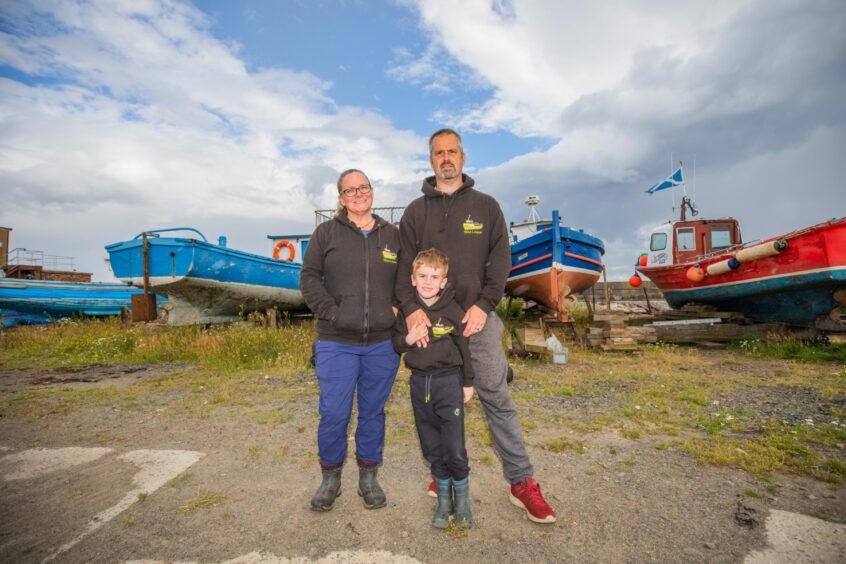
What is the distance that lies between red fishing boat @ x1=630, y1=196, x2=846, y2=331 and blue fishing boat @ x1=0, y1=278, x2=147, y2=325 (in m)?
20.1

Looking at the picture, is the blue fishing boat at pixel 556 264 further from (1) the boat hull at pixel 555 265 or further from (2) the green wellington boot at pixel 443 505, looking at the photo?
(2) the green wellington boot at pixel 443 505

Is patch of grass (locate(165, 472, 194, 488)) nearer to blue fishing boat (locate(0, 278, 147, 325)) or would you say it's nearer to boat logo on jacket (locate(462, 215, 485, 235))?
boat logo on jacket (locate(462, 215, 485, 235))

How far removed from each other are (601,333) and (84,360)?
436 inches

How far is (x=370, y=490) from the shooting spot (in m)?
2.80

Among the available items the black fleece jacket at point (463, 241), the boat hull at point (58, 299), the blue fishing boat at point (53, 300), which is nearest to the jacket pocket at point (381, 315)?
the black fleece jacket at point (463, 241)

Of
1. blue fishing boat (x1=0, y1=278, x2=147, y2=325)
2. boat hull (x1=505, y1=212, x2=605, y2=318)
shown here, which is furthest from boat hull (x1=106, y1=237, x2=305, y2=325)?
boat hull (x1=505, y1=212, x2=605, y2=318)

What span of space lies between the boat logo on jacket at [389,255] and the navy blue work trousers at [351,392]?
597 millimetres

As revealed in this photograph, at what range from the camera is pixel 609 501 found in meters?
2.78

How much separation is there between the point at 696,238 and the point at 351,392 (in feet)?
44.3

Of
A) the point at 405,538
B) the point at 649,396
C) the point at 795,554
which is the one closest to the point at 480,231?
the point at 405,538

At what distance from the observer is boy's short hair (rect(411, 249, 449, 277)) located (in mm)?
2656

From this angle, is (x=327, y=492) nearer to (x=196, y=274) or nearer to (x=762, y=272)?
(x=196, y=274)

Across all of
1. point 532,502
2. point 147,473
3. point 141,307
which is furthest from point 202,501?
point 141,307

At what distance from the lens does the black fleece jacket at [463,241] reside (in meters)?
2.76
